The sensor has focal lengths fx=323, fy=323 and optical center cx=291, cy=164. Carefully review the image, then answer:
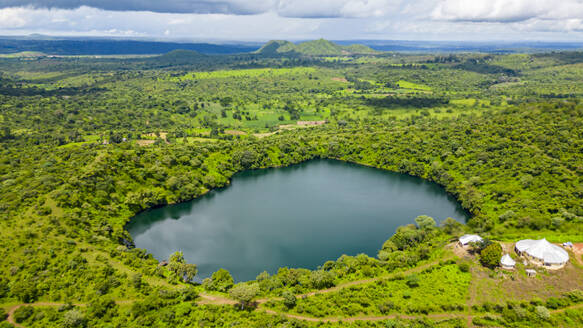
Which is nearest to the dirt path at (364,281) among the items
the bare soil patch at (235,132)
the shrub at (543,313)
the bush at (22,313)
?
the shrub at (543,313)

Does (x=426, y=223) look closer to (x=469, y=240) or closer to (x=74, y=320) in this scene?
(x=469, y=240)

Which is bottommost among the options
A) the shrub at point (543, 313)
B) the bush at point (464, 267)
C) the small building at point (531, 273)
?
the shrub at point (543, 313)

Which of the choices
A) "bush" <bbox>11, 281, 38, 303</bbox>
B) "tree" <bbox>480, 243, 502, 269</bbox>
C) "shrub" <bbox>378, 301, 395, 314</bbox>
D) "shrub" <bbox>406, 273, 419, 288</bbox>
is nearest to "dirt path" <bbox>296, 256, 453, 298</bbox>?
"shrub" <bbox>406, 273, 419, 288</bbox>

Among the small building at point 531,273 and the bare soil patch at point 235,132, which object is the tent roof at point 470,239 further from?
the bare soil patch at point 235,132

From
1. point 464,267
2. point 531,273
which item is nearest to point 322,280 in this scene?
point 464,267

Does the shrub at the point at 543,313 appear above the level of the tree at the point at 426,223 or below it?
below

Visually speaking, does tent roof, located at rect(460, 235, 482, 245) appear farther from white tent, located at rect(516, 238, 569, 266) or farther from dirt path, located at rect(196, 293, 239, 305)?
dirt path, located at rect(196, 293, 239, 305)

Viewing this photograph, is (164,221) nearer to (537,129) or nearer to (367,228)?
(367,228)
